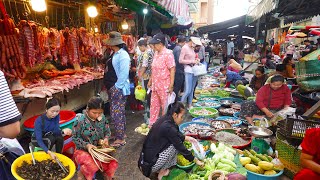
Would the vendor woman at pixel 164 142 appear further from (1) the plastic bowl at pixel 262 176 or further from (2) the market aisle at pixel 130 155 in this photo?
(1) the plastic bowl at pixel 262 176

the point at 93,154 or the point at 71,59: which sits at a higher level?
the point at 71,59

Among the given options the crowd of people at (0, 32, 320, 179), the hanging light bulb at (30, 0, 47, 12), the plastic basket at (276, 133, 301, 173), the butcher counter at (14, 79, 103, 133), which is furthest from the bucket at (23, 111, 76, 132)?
the plastic basket at (276, 133, 301, 173)

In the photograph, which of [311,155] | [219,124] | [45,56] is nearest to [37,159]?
[311,155]

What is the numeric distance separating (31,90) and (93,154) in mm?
2772

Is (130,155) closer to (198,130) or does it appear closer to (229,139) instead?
(198,130)

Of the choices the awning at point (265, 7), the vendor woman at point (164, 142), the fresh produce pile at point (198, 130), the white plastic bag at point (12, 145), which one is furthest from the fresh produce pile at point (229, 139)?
the white plastic bag at point (12, 145)

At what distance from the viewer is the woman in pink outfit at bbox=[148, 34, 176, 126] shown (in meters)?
5.50

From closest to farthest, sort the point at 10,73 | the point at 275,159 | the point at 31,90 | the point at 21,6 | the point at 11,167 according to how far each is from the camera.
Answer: the point at 11,167, the point at 275,159, the point at 10,73, the point at 31,90, the point at 21,6

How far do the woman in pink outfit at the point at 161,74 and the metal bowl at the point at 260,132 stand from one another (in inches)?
82.8

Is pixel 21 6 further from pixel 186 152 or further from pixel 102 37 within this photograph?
pixel 186 152

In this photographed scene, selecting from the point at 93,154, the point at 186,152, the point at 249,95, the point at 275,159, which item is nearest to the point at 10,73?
the point at 93,154

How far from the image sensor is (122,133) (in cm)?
548

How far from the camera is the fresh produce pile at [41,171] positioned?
239 centimetres

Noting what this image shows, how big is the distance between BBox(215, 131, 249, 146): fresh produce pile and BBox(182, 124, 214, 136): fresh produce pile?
0.18 meters
